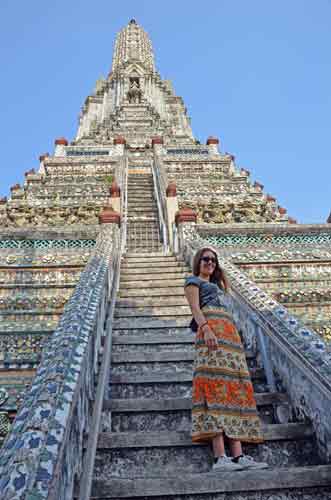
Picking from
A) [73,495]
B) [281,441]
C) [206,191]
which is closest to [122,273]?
[281,441]

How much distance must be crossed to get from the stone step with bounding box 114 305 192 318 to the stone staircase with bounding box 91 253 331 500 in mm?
27

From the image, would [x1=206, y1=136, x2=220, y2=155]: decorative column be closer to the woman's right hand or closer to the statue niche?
the statue niche

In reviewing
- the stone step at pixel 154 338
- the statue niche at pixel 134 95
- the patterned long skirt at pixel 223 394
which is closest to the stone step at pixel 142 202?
the stone step at pixel 154 338

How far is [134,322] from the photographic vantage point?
554 cm

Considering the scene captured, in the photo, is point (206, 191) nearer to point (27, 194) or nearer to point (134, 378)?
point (27, 194)

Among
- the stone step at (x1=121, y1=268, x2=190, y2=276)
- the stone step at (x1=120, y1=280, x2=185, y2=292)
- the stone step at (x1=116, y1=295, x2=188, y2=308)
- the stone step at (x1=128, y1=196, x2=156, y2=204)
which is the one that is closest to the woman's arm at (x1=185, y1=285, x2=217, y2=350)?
the stone step at (x1=116, y1=295, x2=188, y2=308)

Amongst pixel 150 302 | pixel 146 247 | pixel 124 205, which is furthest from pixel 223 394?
pixel 124 205

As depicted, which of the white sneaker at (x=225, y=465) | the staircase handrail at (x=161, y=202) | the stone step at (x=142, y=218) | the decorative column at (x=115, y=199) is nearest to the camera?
the white sneaker at (x=225, y=465)

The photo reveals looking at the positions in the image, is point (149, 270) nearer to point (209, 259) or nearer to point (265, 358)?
point (265, 358)

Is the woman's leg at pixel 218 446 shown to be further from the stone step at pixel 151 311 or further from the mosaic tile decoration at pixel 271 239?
the mosaic tile decoration at pixel 271 239

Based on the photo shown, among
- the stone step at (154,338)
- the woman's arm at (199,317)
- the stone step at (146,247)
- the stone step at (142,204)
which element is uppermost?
the stone step at (142,204)

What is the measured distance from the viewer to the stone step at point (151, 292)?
652 centimetres

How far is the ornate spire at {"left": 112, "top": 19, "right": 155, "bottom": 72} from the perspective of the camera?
4234 cm

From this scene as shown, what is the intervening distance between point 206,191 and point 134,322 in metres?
9.79
